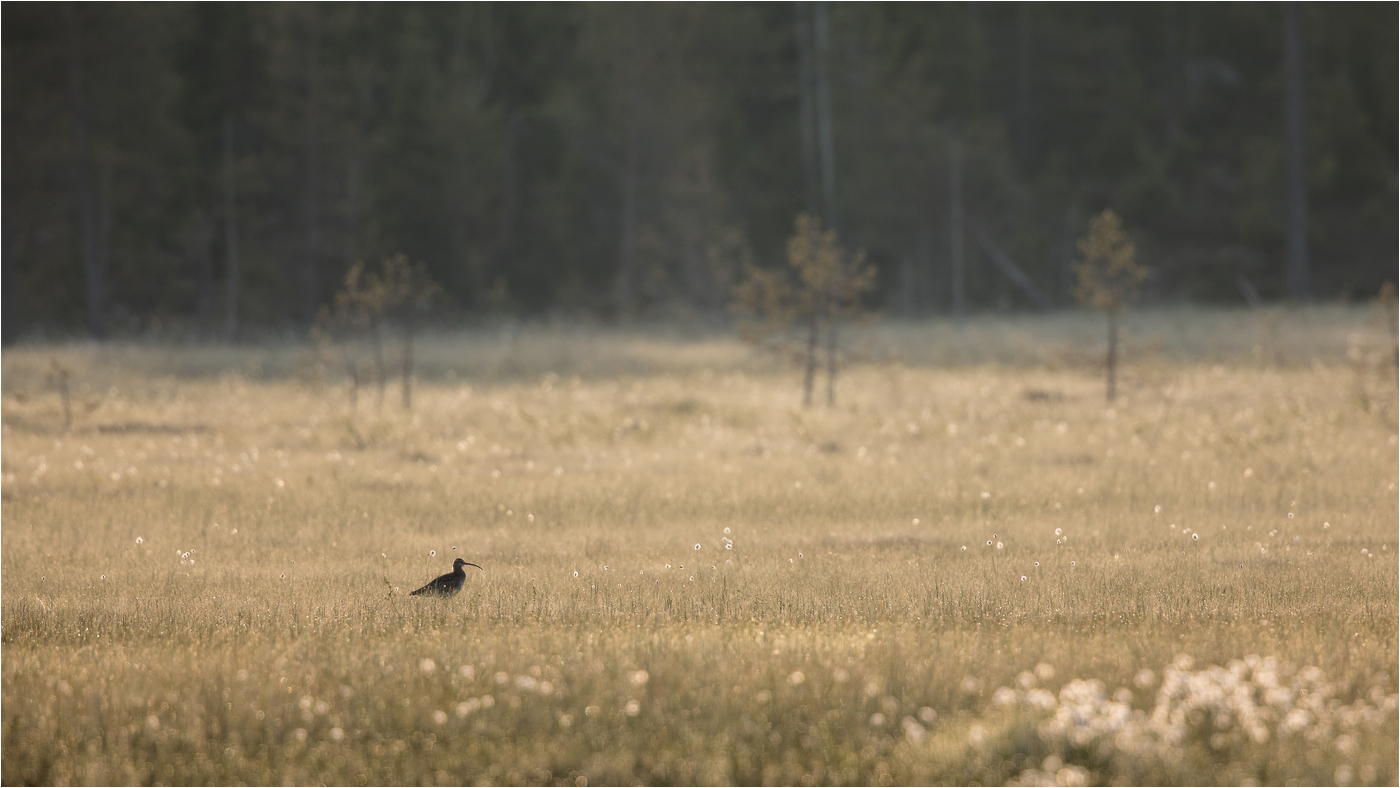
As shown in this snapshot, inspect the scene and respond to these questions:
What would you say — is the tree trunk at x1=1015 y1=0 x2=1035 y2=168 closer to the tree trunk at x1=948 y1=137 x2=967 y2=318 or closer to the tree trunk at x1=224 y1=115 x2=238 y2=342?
the tree trunk at x1=948 y1=137 x2=967 y2=318

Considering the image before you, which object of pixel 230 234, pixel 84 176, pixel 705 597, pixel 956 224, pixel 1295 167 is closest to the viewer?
pixel 705 597

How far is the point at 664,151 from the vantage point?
3753 cm

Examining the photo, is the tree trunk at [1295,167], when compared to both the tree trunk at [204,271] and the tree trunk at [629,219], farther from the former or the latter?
the tree trunk at [204,271]

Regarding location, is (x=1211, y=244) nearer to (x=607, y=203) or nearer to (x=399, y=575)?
(x=607, y=203)

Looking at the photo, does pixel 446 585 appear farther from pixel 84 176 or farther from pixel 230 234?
pixel 230 234

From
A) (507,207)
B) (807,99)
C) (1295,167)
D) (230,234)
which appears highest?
(807,99)

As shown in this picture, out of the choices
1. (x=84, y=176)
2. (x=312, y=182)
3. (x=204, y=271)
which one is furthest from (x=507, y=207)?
(x=84, y=176)

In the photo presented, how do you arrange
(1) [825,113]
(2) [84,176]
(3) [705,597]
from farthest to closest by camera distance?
(1) [825,113]
(2) [84,176]
(3) [705,597]

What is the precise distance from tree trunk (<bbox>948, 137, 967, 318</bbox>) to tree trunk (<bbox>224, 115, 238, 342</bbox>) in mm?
21782

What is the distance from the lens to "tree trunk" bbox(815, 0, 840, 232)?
38719mm

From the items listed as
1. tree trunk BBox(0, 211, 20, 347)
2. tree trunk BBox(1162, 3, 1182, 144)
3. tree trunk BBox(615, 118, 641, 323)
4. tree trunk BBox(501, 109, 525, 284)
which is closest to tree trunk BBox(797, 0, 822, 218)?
tree trunk BBox(615, 118, 641, 323)

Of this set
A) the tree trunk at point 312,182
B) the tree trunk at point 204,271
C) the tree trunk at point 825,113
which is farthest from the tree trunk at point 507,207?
the tree trunk at point 825,113

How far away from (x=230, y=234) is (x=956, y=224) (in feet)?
76.9

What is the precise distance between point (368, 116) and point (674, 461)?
29.9 meters
